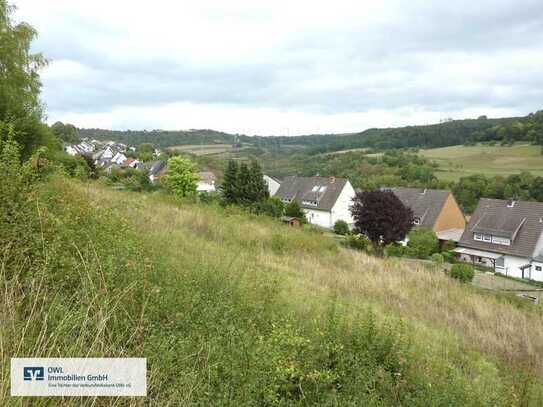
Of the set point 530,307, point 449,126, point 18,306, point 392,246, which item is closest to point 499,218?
point 392,246

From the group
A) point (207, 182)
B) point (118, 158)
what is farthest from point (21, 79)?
point (118, 158)

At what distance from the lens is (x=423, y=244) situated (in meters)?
32.7

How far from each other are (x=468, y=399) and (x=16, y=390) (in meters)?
3.18

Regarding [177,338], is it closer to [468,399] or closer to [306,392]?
[306,392]

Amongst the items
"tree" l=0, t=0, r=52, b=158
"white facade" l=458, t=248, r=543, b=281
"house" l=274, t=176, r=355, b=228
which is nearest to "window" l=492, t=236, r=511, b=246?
"white facade" l=458, t=248, r=543, b=281

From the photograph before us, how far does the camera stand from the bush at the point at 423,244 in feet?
103

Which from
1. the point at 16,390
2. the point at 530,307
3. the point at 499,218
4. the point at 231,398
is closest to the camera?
the point at 16,390

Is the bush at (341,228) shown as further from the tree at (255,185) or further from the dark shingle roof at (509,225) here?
the dark shingle roof at (509,225)

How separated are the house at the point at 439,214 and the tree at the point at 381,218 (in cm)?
1324

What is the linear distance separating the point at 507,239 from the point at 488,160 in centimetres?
5869

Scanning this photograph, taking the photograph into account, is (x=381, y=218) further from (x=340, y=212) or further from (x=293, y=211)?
(x=340, y=212)

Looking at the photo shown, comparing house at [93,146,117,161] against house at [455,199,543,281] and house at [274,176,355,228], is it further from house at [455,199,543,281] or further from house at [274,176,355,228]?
house at [455,199,543,281]

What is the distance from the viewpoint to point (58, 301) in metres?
2.88

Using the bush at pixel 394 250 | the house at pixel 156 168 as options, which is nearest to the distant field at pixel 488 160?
the bush at pixel 394 250
